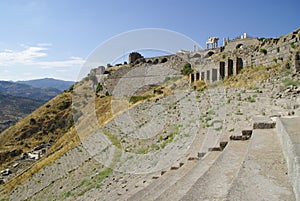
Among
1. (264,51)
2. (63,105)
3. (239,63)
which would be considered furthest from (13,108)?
(264,51)

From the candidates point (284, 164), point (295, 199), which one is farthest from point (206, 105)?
point (295, 199)

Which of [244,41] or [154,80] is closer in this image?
[244,41]

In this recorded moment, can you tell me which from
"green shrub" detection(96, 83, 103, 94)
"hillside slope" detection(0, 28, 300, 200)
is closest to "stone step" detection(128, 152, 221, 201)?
"hillside slope" detection(0, 28, 300, 200)

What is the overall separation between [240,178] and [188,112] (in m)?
Answer: 10.00

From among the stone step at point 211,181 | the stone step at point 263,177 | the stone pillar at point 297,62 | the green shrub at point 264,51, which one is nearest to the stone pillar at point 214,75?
the green shrub at point 264,51

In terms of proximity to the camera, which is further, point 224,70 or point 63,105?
point 63,105

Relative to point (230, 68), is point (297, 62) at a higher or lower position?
lower

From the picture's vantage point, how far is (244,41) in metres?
32.8

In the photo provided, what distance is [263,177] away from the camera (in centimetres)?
288

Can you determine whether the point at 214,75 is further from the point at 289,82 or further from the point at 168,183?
the point at 168,183

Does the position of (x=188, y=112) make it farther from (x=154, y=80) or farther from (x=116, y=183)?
(x=154, y=80)

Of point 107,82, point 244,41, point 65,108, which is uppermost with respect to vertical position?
point 244,41

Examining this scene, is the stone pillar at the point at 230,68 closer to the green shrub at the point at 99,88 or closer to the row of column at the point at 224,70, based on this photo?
the row of column at the point at 224,70

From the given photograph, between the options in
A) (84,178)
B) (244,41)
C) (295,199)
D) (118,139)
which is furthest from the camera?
(244,41)
